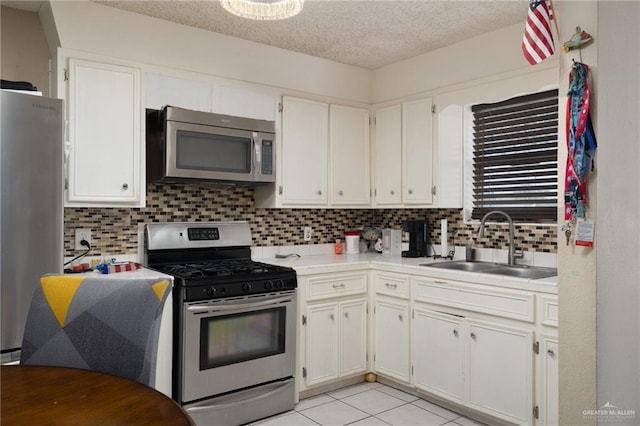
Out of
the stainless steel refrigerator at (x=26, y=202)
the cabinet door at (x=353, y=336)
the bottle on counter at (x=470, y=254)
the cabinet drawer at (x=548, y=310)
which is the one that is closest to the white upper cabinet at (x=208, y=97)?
the stainless steel refrigerator at (x=26, y=202)

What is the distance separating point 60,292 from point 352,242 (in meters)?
2.68

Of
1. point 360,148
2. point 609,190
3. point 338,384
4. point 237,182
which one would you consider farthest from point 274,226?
point 609,190

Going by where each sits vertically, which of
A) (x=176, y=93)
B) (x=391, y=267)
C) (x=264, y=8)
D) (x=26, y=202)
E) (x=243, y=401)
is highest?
(x=264, y=8)

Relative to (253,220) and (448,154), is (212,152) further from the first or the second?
(448,154)

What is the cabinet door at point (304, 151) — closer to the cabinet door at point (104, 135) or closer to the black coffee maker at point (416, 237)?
the black coffee maker at point (416, 237)

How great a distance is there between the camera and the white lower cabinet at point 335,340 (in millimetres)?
3230

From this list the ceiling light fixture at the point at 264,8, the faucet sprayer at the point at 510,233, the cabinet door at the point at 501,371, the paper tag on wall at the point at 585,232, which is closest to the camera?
the paper tag on wall at the point at 585,232

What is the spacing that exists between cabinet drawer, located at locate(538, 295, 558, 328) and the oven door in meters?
1.43

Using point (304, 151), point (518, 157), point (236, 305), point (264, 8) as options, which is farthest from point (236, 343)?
point (518, 157)

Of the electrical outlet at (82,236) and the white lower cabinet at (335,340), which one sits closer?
the electrical outlet at (82,236)

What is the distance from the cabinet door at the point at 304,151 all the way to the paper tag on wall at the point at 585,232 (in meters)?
2.04

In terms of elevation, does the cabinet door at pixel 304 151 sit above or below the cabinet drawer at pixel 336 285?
above

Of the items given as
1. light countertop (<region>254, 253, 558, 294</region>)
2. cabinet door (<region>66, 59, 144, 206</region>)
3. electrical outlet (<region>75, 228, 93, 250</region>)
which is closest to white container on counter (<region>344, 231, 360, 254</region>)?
light countertop (<region>254, 253, 558, 294</region>)

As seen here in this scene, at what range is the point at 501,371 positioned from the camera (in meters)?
2.69
